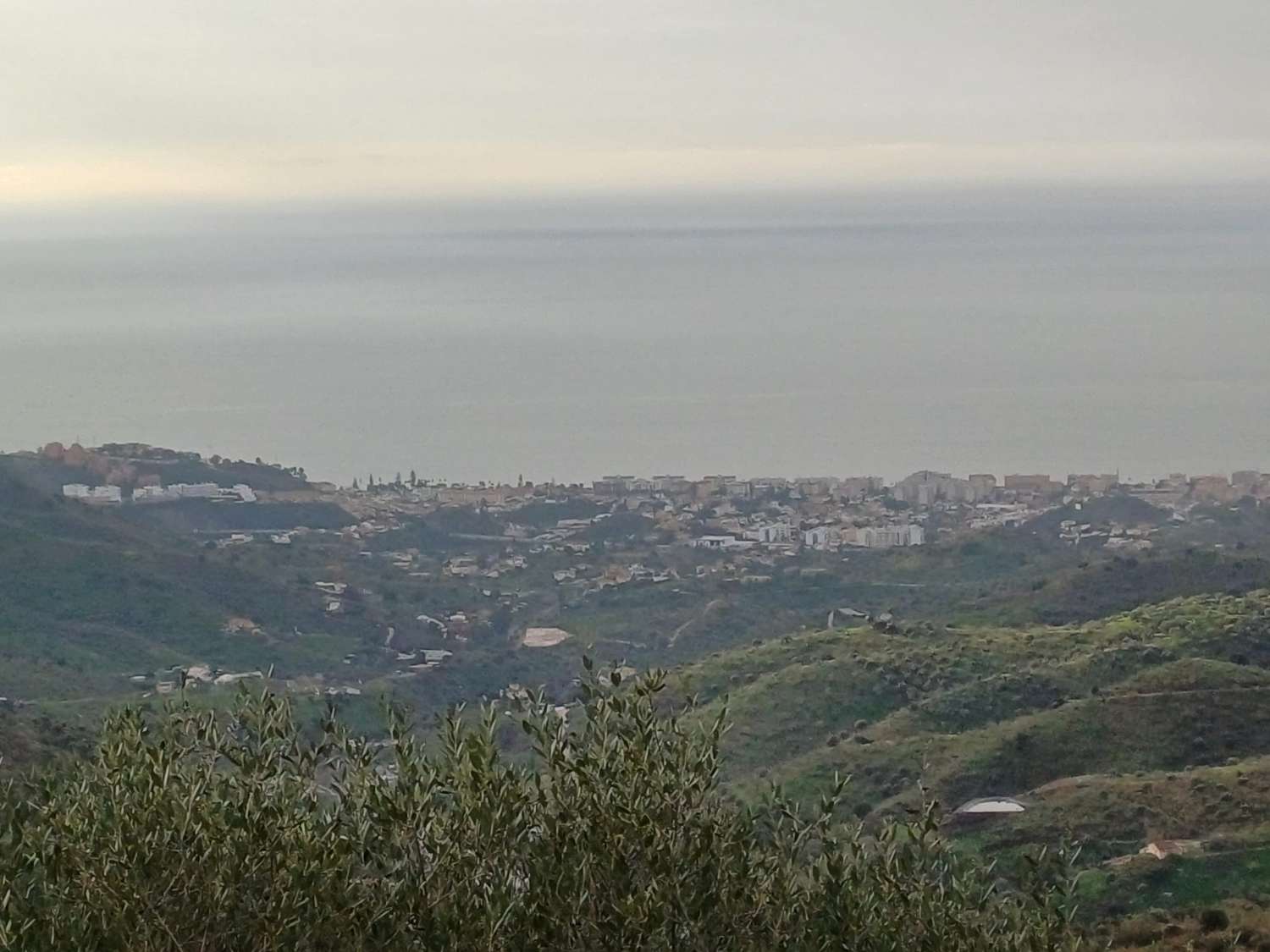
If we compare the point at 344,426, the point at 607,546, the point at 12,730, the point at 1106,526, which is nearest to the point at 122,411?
the point at 344,426

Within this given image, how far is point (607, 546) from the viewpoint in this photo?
193 feet

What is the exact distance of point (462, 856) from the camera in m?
6.29

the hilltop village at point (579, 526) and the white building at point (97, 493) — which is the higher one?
the white building at point (97, 493)

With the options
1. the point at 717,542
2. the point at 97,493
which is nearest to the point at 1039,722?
the point at 717,542

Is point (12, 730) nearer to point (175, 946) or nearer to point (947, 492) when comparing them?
point (175, 946)

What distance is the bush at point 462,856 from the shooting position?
598cm

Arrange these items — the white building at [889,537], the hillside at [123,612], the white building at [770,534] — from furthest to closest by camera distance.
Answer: the white building at [770,534] → the white building at [889,537] → the hillside at [123,612]

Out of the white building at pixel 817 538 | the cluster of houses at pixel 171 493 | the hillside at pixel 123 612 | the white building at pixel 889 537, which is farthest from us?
the white building at pixel 889 537

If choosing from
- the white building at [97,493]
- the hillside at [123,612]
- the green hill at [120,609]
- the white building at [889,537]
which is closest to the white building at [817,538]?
the white building at [889,537]

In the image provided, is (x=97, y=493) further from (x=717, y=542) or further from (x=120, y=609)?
(x=717, y=542)

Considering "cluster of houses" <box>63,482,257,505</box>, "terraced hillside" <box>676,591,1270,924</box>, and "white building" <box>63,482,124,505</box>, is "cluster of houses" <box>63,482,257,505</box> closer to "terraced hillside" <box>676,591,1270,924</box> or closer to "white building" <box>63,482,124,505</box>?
"white building" <box>63,482,124,505</box>

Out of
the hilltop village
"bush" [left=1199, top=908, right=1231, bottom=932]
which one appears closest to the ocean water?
the hilltop village

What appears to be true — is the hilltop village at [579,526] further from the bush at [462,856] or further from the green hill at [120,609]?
the bush at [462,856]

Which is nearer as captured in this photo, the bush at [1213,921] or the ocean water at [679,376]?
the bush at [1213,921]
